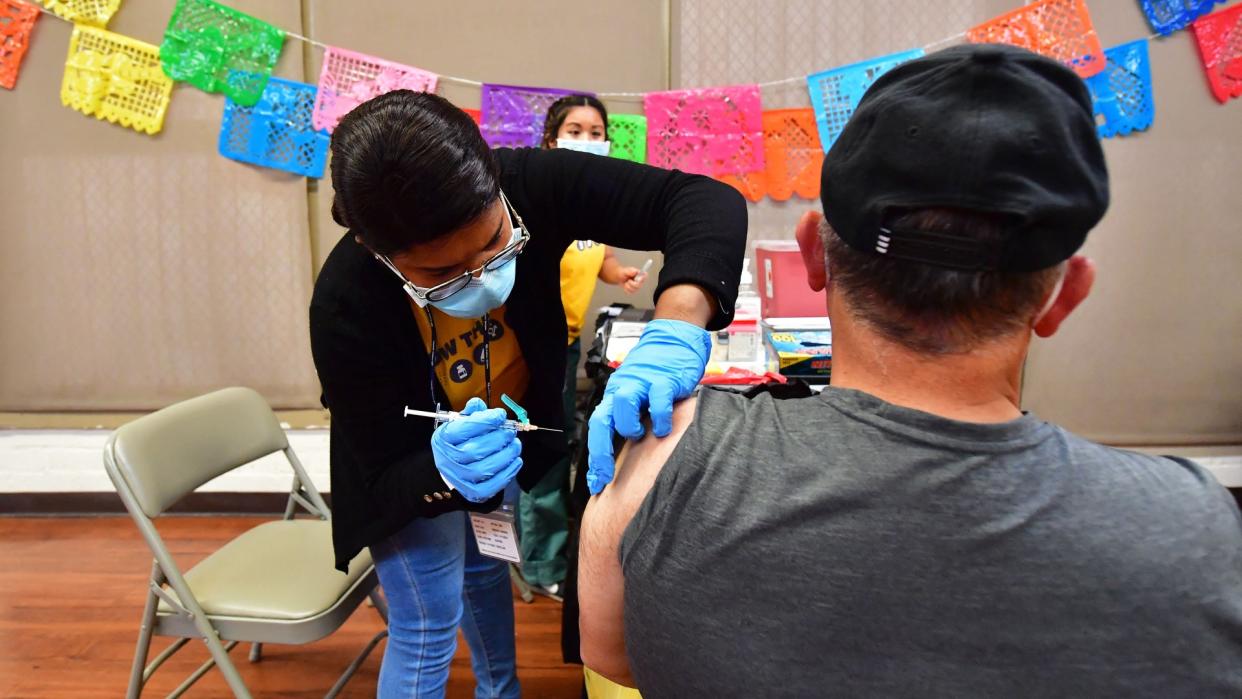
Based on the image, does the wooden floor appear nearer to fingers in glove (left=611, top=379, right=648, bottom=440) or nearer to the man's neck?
fingers in glove (left=611, top=379, right=648, bottom=440)

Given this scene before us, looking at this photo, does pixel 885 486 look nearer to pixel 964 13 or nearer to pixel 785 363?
pixel 785 363

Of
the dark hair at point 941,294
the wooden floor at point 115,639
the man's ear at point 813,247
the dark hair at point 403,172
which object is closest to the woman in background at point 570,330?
the wooden floor at point 115,639

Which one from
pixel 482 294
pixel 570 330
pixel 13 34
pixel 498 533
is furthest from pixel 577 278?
pixel 13 34

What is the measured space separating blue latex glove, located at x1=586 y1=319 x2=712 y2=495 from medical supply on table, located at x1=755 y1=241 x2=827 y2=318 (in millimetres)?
1293

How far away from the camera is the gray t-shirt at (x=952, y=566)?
0.52 meters

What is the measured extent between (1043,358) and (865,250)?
8.53 feet

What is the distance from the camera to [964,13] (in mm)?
2553

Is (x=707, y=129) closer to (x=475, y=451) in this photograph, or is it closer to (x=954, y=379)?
(x=475, y=451)

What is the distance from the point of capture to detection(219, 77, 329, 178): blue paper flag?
256cm

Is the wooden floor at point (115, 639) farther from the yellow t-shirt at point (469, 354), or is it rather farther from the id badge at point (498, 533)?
the yellow t-shirt at point (469, 354)

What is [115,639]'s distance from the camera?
2131mm

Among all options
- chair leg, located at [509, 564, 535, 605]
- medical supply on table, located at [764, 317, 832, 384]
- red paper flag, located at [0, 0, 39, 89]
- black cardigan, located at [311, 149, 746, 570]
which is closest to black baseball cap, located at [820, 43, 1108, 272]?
black cardigan, located at [311, 149, 746, 570]

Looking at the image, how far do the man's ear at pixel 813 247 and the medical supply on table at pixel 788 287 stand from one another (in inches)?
59.9

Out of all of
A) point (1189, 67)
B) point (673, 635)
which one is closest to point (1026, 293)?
point (673, 635)
